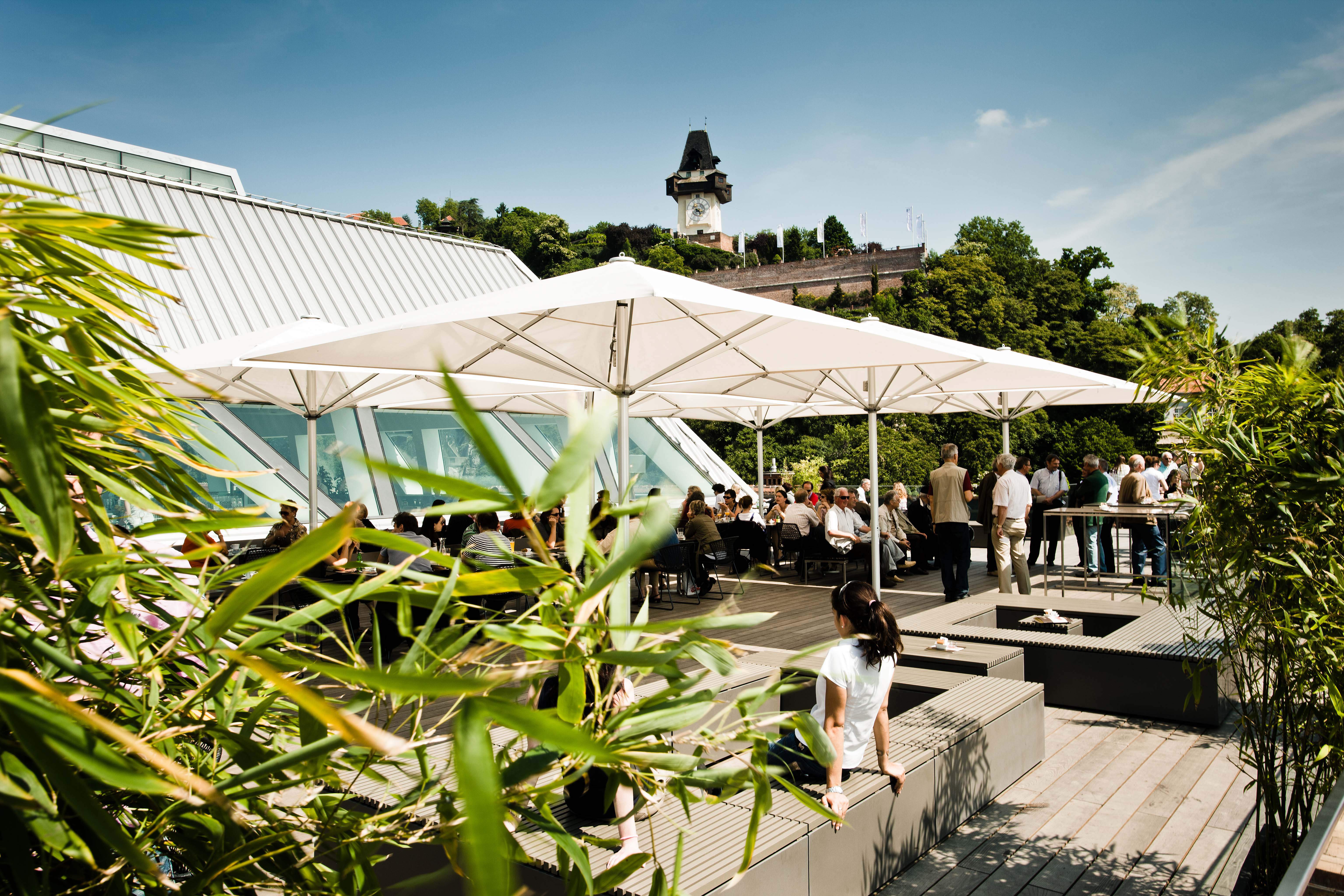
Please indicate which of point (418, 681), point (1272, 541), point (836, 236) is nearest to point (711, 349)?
point (1272, 541)

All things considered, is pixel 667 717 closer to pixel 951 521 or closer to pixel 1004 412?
pixel 951 521

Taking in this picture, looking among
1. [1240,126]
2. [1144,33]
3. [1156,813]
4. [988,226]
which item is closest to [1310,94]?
[1240,126]

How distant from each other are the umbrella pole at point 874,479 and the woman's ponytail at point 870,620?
178 inches

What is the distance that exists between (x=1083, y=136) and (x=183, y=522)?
39.3 metres

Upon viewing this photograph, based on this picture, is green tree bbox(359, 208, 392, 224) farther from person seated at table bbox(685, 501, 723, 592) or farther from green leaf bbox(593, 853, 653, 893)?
green leaf bbox(593, 853, 653, 893)

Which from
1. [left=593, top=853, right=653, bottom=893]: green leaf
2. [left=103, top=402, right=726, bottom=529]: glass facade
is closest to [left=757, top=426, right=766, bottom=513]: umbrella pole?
[left=103, top=402, right=726, bottom=529]: glass facade

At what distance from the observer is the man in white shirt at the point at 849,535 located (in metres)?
10.4

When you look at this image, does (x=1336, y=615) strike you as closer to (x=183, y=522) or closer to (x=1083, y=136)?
(x=183, y=522)

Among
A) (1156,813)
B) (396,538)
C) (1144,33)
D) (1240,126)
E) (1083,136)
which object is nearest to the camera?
(396,538)

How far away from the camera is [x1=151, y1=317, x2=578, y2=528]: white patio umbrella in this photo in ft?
23.4

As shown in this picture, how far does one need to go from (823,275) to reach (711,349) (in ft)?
259

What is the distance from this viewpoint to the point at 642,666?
658mm

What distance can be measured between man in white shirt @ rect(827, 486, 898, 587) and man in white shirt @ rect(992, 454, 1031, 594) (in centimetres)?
170

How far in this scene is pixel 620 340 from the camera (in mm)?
5906
